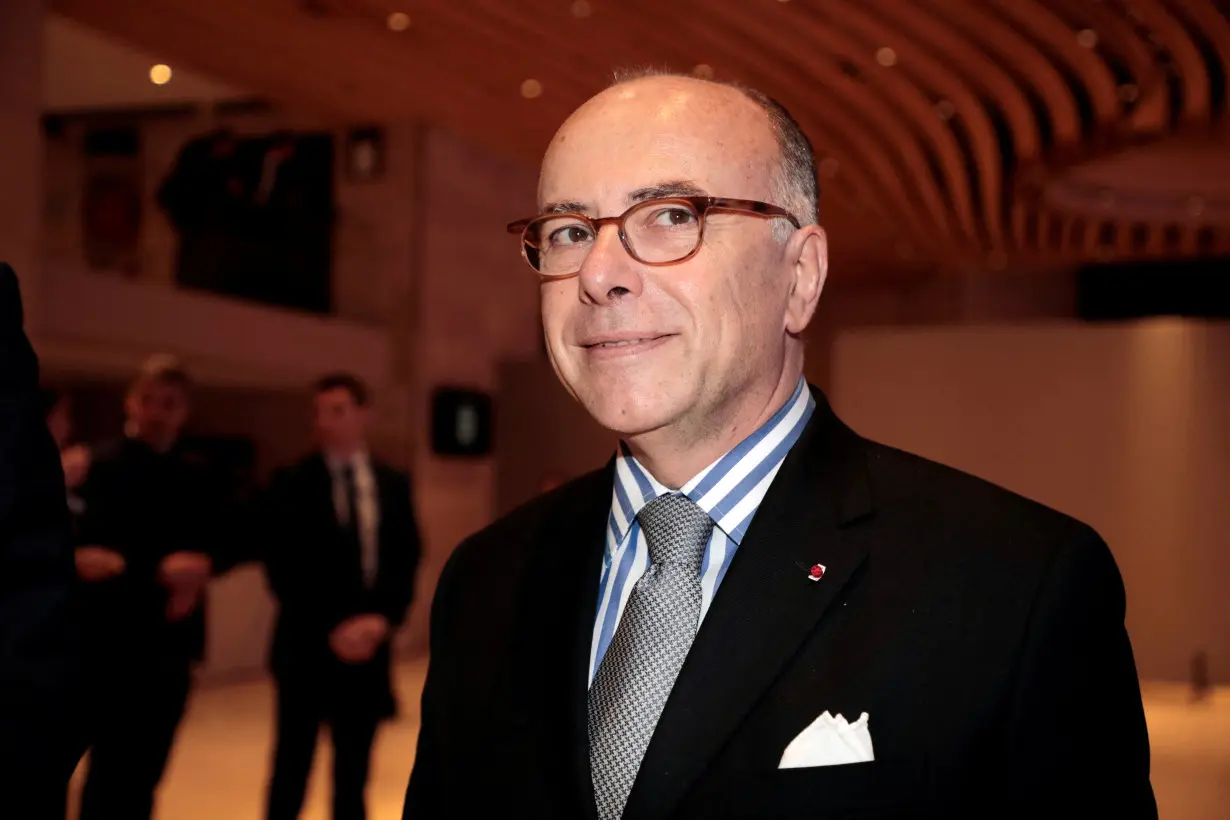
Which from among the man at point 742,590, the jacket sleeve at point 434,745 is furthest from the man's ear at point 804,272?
the jacket sleeve at point 434,745

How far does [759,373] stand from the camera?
149 cm

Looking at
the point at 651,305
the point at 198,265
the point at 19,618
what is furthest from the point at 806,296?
the point at 198,265

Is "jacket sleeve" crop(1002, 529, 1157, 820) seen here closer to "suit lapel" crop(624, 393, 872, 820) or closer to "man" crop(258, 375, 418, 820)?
"suit lapel" crop(624, 393, 872, 820)

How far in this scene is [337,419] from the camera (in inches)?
195

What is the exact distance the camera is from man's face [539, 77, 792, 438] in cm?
142

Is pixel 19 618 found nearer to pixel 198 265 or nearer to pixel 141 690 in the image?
pixel 141 690

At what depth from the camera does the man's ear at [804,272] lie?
5.02ft

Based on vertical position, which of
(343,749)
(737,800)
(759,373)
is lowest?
(343,749)

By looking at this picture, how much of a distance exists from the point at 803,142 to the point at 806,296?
185 millimetres

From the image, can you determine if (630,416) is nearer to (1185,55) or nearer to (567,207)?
(567,207)

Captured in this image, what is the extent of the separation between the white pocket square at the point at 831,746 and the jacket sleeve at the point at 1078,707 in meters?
0.14

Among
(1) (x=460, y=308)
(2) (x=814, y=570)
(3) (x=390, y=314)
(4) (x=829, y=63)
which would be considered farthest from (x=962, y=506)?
(1) (x=460, y=308)

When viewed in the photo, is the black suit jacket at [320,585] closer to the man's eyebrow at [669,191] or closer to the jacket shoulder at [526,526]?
the jacket shoulder at [526,526]

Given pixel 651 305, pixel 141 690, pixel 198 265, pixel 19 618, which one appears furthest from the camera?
pixel 198 265
